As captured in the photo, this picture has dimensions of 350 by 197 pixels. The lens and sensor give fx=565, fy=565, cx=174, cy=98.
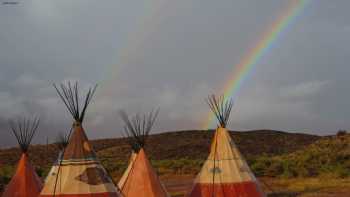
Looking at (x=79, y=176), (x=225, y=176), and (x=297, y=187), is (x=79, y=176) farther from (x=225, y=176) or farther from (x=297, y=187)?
(x=297, y=187)

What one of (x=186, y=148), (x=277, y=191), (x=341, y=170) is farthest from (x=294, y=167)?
(x=186, y=148)

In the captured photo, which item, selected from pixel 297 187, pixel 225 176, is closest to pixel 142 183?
pixel 225 176

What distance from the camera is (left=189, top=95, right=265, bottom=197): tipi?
1532cm

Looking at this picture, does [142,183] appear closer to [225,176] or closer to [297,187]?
[225,176]

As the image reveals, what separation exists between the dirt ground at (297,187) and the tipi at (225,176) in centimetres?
442

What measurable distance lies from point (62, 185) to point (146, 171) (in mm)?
3067

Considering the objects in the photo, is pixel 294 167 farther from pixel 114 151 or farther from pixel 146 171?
pixel 114 151

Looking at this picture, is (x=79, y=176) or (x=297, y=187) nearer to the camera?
(x=79, y=176)

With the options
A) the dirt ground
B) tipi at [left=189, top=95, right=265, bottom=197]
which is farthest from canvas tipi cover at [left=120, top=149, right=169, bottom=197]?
the dirt ground

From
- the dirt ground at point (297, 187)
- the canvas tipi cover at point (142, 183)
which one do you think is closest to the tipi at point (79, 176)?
the canvas tipi cover at point (142, 183)

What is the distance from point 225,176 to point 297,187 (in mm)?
10520

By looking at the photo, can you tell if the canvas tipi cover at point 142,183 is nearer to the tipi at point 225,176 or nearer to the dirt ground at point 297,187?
the tipi at point 225,176

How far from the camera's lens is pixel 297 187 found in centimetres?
2511

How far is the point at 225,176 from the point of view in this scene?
15.6m
